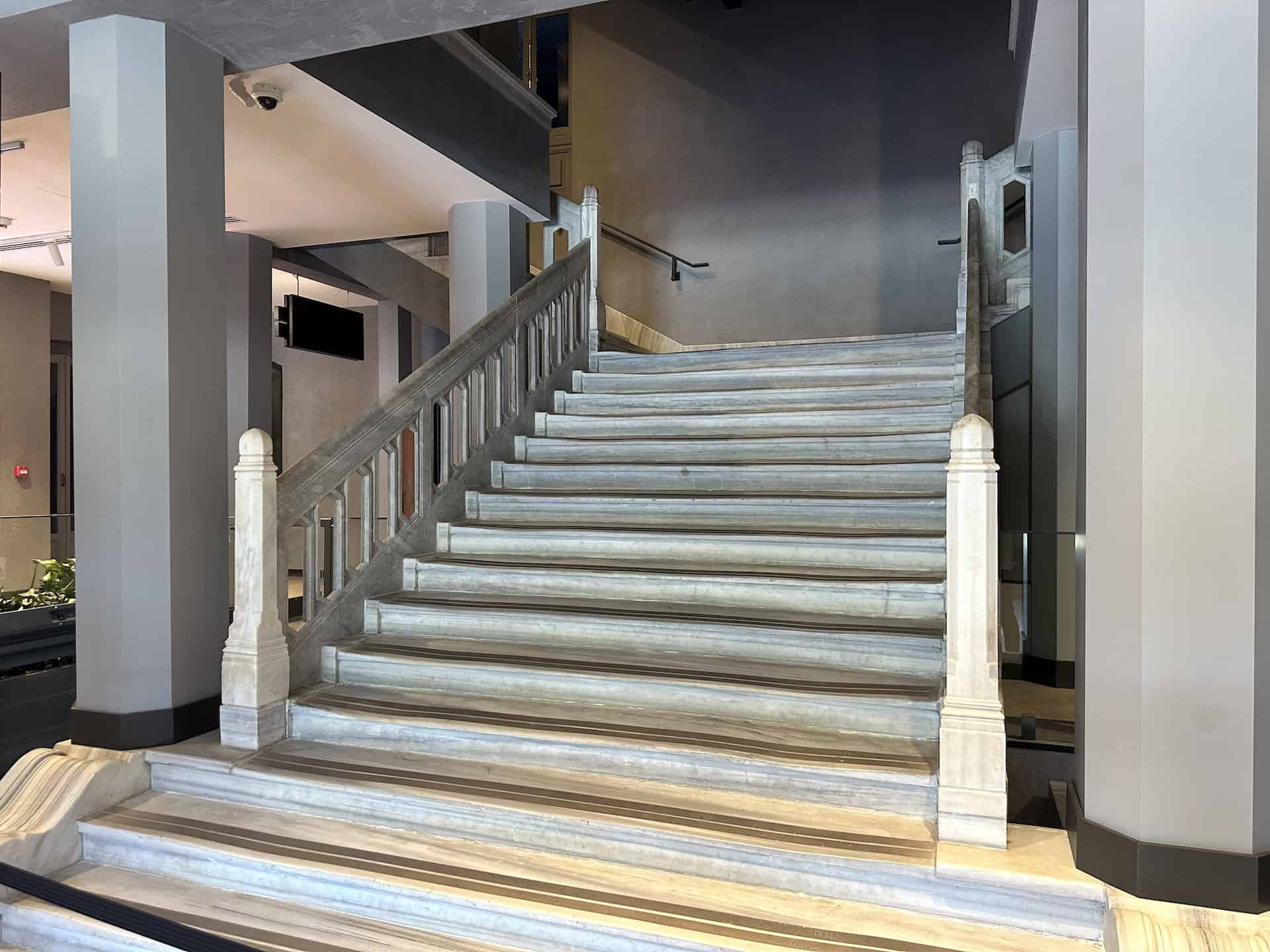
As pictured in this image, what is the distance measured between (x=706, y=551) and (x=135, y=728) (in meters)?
2.45

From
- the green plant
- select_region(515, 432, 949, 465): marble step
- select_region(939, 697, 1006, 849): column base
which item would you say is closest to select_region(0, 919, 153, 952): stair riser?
select_region(939, 697, 1006, 849): column base

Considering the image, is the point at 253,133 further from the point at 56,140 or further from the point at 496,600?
the point at 496,600

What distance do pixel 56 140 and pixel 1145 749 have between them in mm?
5927

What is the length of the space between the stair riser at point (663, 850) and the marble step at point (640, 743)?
32cm

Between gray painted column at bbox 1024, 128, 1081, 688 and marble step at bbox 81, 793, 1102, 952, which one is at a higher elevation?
gray painted column at bbox 1024, 128, 1081, 688

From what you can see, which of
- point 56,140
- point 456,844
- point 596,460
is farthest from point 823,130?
point 456,844

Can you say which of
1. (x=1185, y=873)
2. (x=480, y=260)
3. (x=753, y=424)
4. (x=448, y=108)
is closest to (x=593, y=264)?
(x=480, y=260)

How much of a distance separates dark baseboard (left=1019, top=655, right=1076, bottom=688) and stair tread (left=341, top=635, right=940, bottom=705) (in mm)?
943

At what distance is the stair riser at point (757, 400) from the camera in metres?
4.96

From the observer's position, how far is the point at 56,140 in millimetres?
4918

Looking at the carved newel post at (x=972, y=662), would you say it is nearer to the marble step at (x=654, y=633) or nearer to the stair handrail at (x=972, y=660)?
the stair handrail at (x=972, y=660)

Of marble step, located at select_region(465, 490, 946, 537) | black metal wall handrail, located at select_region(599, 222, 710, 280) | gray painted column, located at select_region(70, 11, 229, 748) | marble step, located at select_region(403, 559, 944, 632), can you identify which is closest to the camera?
gray painted column, located at select_region(70, 11, 229, 748)

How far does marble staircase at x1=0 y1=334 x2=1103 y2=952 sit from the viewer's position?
2344mm

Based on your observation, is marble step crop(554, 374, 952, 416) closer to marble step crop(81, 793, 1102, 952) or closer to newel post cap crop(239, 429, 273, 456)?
newel post cap crop(239, 429, 273, 456)
